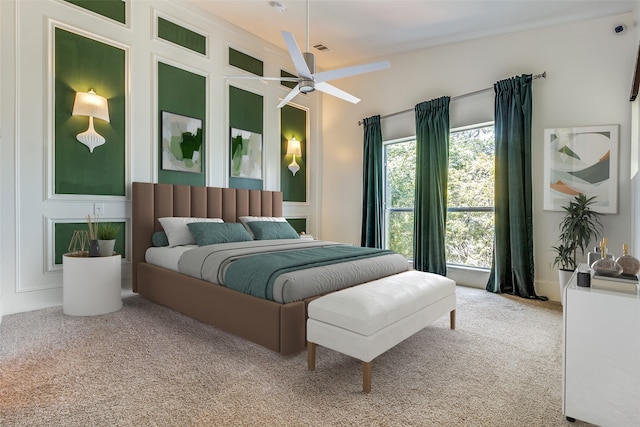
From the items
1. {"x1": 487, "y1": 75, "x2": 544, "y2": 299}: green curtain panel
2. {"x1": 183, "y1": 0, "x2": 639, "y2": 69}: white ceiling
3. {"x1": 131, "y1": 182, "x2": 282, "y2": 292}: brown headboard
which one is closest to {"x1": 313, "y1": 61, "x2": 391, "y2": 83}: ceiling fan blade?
{"x1": 183, "y1": 0, "x2": 639, "y2": 69}: white ceiling

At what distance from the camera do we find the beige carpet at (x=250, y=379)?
1.65 metres

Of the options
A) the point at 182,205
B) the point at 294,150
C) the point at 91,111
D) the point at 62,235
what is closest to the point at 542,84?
the point at 294,150

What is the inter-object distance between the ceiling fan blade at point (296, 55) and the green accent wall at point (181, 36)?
2.11 metres

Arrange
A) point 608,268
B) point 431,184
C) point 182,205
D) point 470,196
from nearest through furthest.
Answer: point 608,268 → point 182,205 → point 470,196 → point 431,184

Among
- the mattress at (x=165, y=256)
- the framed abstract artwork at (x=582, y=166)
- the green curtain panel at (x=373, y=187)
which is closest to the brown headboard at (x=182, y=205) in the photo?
the mattress at (x=165, y=256)

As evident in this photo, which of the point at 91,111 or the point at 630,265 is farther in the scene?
the point at 91,111

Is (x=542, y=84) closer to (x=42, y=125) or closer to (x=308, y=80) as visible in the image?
(x=308, y=80)

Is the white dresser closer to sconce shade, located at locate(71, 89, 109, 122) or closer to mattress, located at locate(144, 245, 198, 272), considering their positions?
mattress, located at locate(144, 245, 198, 272)

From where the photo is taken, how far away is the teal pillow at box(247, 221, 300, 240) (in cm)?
423

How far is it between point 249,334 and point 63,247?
2.37 metres

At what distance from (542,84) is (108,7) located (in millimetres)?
4962

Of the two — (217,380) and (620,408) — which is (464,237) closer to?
(620,408)

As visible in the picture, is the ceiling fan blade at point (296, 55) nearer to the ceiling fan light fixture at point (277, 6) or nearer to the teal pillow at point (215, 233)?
the ceiling fan light fixture at point (277, 6)

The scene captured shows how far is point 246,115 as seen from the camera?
16.3 feet
